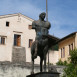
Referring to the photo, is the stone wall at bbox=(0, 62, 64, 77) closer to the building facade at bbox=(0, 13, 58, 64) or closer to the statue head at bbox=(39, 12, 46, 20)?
the statue head at bbox=(39, 12, 46, 20)

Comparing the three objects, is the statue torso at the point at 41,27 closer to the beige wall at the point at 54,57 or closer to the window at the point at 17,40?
the window at the point at 17,40

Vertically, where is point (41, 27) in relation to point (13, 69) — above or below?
above

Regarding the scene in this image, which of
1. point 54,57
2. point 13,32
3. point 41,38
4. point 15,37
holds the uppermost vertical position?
point 13,32

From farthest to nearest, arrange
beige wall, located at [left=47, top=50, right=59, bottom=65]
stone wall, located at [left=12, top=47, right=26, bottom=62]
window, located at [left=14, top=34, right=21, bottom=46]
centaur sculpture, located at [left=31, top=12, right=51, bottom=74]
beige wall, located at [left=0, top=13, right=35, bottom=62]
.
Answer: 1. beige wall, located at [left=47, top=50, right=59, bottom=65]
2. window, located at [left=14, top=34, right=21, bottom=46]
3. stone wall, located at [left=12, top=47, right=26, bottom=62]
4. beige wall, located at [left=0, top=13, right=35, bottom=62]
5. centaur sculpture, located at [left=31, top=12, right=51, bottom=74]

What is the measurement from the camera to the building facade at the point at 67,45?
1145 inches

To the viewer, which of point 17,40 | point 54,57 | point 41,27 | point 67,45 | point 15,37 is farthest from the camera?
point 54,57

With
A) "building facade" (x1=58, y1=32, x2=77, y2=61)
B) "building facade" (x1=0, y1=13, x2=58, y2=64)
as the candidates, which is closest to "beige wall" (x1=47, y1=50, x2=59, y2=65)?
"building facade" (x1=58, y1=32, x2=77, y2=61)

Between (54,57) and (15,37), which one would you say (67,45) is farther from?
(15,37)

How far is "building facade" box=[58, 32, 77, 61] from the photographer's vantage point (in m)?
29.1

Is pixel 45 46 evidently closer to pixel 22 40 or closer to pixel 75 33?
pixel 75 33

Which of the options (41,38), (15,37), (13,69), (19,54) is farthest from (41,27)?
(15,37)

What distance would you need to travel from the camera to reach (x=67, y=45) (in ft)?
104

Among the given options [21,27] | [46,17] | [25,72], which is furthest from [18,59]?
[46,17]

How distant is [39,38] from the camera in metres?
8.70
